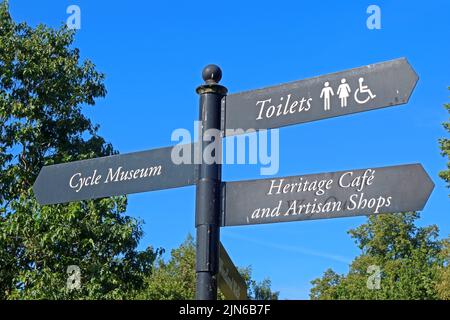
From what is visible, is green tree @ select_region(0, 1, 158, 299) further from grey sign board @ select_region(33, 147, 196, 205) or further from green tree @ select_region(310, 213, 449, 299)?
green tree @ select_region(310, 213, 449, 299)

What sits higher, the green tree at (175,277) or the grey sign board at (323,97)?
the green tree at (175,277)

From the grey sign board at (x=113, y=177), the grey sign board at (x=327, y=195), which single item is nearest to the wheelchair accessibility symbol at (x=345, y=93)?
the grey sign board at (x=327, y=195)

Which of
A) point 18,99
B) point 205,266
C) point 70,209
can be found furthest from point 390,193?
point 18,99

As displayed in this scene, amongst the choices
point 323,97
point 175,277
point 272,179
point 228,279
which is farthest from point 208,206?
point 175,277

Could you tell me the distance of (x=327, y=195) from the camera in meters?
4.24

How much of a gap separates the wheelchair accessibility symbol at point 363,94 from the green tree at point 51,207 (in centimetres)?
959

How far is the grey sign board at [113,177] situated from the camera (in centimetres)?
460

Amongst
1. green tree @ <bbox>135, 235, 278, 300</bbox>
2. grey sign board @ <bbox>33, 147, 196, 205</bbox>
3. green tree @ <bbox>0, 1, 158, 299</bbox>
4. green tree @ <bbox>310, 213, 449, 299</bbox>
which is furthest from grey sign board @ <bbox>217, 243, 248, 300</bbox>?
green tree @ <bbox>310, 213, 449, 299</bbox>

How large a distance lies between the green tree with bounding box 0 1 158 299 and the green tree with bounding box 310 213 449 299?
32760 mm

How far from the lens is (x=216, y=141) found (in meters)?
4.42

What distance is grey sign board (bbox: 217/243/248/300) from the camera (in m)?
4.50

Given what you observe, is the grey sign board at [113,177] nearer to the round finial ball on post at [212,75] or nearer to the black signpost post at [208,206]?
the black signpost post at [208,206]
